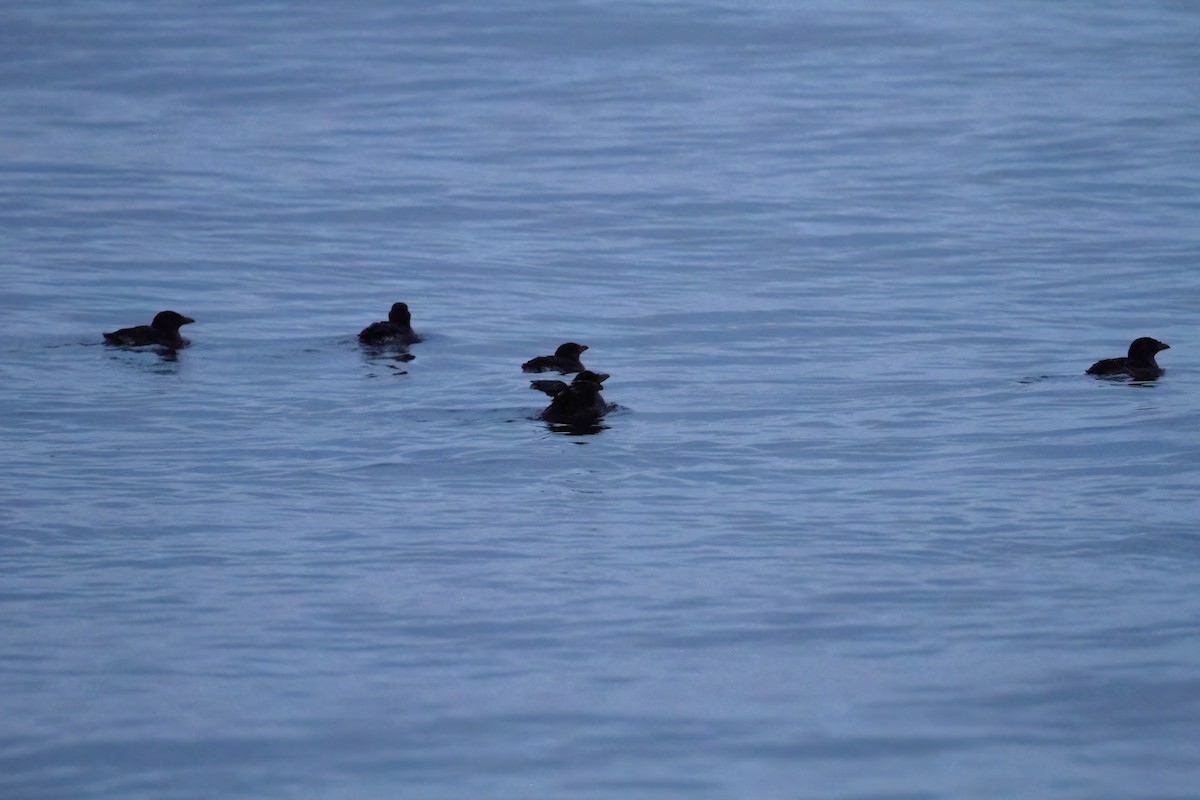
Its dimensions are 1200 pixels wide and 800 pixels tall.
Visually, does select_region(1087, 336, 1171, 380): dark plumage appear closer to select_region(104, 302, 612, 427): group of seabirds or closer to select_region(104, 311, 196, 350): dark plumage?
select_region(104, 302, 612, 427): group of seabirds

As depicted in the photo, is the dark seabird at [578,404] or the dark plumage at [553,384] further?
the dark plumage at [553,384]

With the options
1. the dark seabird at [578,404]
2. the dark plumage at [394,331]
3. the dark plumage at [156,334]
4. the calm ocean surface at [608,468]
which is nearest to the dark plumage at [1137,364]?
the calm ocean surface at [608,468]

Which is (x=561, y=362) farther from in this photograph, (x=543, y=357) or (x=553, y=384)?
(x=553, y=384)

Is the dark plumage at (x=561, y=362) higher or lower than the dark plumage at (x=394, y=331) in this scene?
lower

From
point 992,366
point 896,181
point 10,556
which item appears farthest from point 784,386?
point 896,181

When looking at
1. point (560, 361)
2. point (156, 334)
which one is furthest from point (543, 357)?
point (156, 334)

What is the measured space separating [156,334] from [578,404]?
4.95 metres

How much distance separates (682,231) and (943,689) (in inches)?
691

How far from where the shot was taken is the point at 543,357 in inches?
631

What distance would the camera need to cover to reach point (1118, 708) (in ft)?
27.3

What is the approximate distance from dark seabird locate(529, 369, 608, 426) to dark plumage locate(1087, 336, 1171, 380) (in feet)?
15.1

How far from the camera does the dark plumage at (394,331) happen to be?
17.0 m

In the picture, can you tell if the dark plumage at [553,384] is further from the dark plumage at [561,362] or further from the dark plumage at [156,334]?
the dark plumage at [156,334]

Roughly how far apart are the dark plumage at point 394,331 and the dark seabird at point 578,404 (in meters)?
3.29
